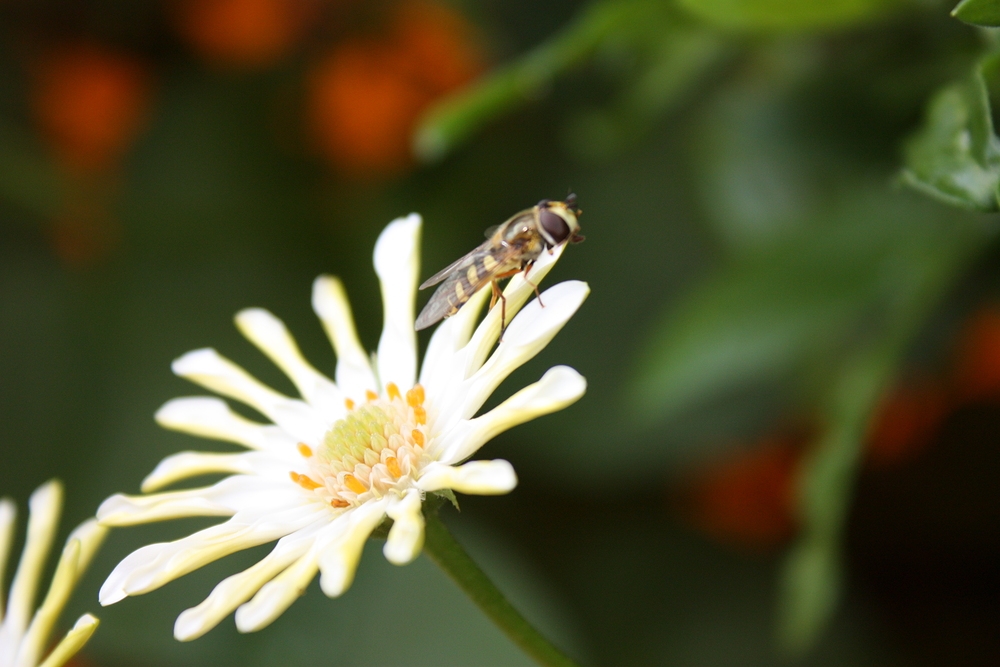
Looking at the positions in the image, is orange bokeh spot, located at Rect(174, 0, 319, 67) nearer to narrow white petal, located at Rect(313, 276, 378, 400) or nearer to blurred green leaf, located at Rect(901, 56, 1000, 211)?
narrow white petal, located at Rect(313, 276, 378, 400)

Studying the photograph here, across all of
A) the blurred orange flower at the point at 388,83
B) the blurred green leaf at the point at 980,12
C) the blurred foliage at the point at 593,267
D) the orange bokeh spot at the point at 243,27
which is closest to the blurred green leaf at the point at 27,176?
the blurred foliage at the point at 593,267

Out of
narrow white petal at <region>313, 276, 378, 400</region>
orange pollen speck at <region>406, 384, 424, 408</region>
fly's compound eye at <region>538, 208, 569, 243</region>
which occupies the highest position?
narrow white petal at <region>313, 276, 378, 400</region>

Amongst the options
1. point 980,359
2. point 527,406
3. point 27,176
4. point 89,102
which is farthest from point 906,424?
point 27,176

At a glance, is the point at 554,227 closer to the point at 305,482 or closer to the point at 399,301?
the point at 399,301

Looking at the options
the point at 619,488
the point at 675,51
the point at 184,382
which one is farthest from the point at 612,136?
the point at 184,382

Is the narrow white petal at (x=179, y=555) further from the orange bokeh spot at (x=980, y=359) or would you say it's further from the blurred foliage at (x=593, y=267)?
the orange bokeh spot at (x=980, y=359)

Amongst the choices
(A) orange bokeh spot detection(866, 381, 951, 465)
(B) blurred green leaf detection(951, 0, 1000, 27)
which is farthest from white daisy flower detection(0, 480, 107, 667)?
(A) orange bokeh spot detection(866, 381, 951, 465)
